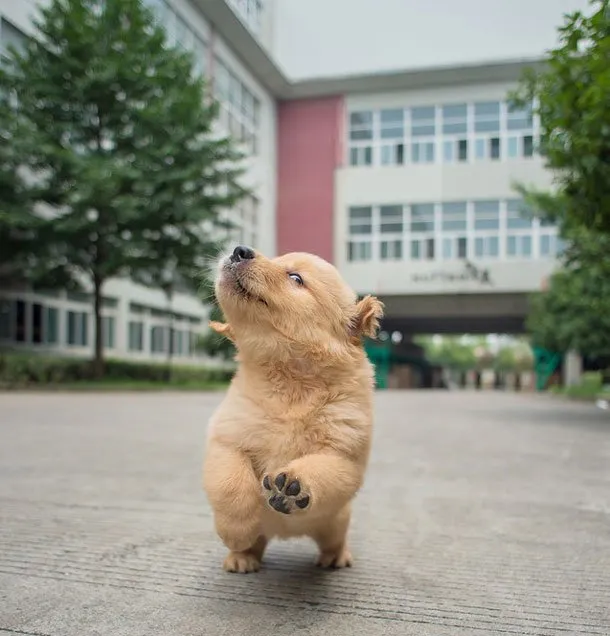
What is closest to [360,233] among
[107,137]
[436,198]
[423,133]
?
[436,198]

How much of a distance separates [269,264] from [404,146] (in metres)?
36.0

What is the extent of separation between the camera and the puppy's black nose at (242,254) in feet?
8.86

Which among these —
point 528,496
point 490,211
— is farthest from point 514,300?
point 528,496

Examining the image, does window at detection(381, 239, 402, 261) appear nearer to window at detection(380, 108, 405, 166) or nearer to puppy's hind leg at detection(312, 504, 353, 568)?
window at detection(380, 108, 405, 166)

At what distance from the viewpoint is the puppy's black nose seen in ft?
8.86

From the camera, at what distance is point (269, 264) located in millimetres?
2715

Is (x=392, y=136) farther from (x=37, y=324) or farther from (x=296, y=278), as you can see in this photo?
(x=296, y=278)

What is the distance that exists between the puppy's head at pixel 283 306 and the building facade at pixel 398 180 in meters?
31.2

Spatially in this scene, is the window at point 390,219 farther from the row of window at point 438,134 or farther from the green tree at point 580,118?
the green tree at point 580,118

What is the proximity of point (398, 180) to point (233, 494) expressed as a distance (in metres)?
35.6

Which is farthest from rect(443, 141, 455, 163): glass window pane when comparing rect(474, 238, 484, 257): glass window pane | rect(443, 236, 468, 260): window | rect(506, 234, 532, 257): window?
rect(506, 234, 532, 257): window

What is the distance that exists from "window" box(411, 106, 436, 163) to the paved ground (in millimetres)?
31516

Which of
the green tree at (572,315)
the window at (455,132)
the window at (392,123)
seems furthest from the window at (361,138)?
the green tree at (572,315)

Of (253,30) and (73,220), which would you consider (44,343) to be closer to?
(73,220)
